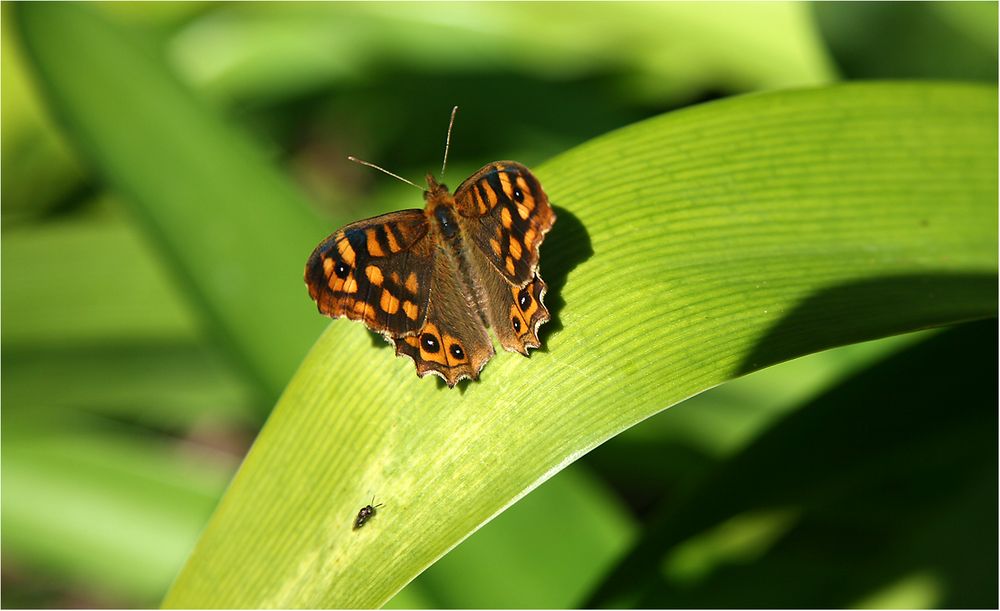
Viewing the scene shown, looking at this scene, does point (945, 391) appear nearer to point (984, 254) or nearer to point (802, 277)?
point (984, 254)

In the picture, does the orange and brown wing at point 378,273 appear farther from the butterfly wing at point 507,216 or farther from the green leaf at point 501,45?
the green leaf at point 501,45

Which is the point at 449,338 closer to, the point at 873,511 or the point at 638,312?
the point at 638,312

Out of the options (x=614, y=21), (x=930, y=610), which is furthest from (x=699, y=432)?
(x=614, y=21)

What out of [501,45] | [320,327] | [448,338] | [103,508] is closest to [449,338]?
[448,338]

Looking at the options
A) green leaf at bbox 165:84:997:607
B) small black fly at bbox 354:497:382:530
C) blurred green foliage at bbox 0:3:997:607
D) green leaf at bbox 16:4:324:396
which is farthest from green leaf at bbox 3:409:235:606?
small black fly at bbox 354:497:382:530

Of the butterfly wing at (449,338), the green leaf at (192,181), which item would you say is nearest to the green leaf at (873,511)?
the butterfly wing at (449,338)

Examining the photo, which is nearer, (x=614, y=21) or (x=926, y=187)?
(x=926, y=187)

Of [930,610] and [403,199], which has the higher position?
[403,199]
